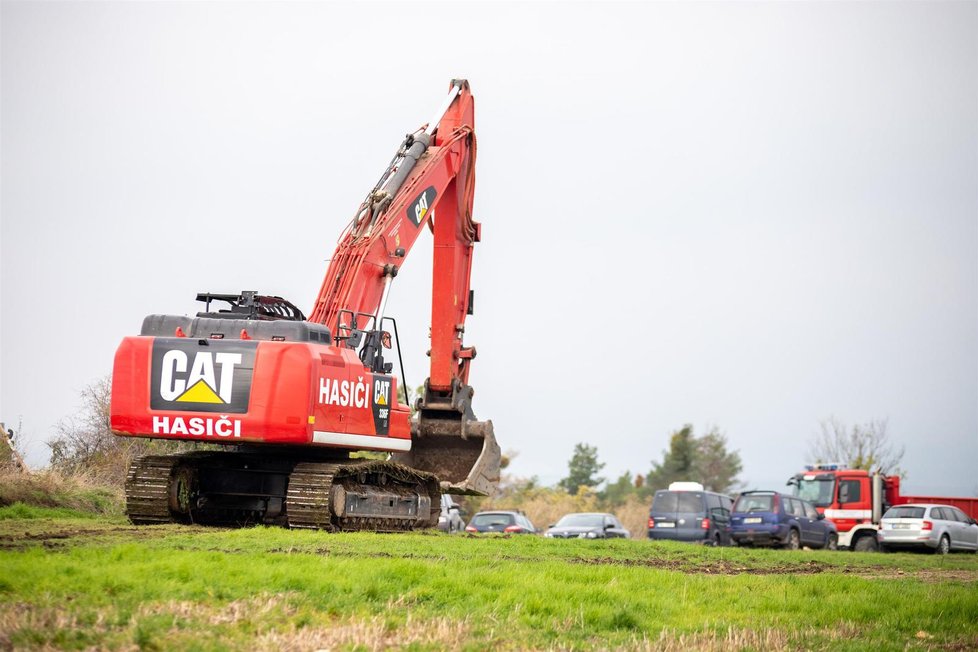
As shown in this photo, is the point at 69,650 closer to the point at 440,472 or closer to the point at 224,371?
the point at 224,371

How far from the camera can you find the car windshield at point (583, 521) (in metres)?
34.1

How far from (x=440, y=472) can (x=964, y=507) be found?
23692mm

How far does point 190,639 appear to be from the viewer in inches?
329

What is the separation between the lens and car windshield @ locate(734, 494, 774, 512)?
3203cm

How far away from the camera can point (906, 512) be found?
3291 cm

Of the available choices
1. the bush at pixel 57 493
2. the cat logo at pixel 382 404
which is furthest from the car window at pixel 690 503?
the bush at pixel 57 493

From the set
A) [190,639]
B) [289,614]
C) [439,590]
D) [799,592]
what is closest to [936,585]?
[799,592]

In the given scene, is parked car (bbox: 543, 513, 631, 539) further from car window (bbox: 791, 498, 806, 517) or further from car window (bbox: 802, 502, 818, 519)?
car window (bbox: 802, 502, 818, 519)

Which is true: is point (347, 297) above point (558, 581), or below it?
above

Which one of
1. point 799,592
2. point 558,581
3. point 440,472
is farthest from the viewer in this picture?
point 440,472

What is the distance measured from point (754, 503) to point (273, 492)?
53.6ft

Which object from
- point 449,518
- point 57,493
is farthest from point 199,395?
point 449,518

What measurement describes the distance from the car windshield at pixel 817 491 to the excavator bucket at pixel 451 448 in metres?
18.4

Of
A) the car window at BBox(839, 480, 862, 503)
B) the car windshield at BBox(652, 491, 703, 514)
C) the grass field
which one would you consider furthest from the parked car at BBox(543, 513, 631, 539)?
the grass field
